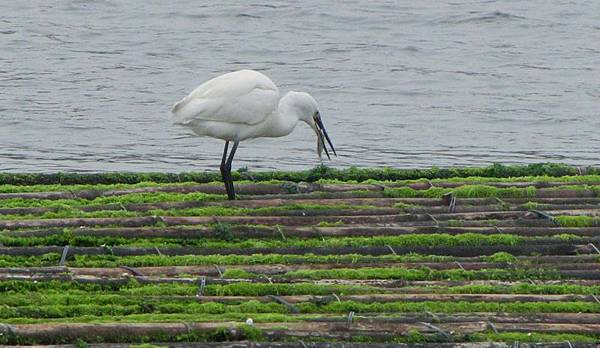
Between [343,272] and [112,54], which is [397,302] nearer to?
[343,272]

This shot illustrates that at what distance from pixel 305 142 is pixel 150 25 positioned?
916cm

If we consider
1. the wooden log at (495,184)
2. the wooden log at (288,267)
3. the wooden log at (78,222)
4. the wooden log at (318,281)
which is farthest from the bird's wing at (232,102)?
the wooden log at (318,281)

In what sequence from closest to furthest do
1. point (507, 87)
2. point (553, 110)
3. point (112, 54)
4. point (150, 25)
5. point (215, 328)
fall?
point (215, 328)
point (553, 110)
point (507, 87)
point (112, 54)
point (150, 25)

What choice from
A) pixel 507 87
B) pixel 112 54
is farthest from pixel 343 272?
pixel 112 54

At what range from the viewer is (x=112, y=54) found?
21438 millimetres

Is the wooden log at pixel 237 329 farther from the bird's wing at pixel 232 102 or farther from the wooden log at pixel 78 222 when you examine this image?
the bird's wing at pixel 232 102

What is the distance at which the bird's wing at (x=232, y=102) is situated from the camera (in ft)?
26.9

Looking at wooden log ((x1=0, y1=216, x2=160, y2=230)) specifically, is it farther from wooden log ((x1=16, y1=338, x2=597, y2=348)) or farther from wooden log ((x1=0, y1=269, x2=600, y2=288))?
wooden log ((x1=16, y1=338, x2=597, y2=348))

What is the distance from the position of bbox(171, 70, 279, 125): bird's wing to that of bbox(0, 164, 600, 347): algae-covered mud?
16.3 inches

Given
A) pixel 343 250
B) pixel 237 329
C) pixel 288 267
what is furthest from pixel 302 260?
pixel 237 329

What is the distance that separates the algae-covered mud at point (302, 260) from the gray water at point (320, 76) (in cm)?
618

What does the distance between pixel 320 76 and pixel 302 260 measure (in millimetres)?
13435

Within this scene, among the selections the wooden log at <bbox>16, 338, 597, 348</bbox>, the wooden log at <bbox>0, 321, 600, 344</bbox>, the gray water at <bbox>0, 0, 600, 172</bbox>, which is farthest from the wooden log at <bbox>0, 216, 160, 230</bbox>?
the gray water at <bbox>0, 0, 600, 172</bbox>

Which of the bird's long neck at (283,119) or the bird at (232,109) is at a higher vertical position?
the bird at (232,109)
